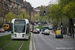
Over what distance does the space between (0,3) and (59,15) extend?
44.7 m

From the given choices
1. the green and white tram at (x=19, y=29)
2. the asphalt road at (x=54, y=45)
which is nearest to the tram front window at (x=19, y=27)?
the green and white tram at (x=19, y=29)

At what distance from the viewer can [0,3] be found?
84312mm

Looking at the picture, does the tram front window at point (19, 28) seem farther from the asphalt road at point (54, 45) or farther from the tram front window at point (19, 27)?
the asphalt road at point (54, 45)

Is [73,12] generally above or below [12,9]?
below

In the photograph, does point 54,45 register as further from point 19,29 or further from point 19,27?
point 19,27

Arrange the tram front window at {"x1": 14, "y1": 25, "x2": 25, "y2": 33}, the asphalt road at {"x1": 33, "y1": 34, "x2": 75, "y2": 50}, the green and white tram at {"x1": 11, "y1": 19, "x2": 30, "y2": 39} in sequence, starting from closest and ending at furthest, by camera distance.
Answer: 1. the asphalt road at {"x1": 33, "y1": 34, "x2": 75, "y2": 50}
2. the green and white tram at {"x1": 11, "y1": 19, "x2": 30, "y2": 39}
3. the tram front window at {"x1": 14, "y1": 25, "x2": 25, "y2": 33}

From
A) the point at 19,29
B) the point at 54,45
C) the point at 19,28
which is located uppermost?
the point at 19,28

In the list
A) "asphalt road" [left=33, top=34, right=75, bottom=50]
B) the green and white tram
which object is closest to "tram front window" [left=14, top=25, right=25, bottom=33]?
the green and white tram

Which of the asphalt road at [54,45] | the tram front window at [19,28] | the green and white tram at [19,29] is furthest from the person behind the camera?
the tram front window at [19,28]

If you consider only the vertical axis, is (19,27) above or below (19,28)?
above

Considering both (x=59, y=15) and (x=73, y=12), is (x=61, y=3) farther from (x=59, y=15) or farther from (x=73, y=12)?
(x=73, y=12)

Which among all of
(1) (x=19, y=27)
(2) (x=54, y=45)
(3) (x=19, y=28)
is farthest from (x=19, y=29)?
(2) (x=54, y=45)

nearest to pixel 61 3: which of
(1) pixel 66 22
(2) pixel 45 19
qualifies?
(1) pixel 66 22

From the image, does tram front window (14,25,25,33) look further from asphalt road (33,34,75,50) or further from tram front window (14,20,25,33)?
asphalt road (33,34,75,50)
